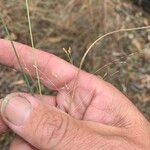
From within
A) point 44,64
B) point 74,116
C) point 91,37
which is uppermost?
point 44,64

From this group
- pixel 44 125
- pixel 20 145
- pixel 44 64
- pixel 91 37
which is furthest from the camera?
pixel 91 37

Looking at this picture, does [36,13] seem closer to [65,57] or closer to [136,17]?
[65,57]

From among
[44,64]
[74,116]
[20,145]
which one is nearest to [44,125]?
[20,145]

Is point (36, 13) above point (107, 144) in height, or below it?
below

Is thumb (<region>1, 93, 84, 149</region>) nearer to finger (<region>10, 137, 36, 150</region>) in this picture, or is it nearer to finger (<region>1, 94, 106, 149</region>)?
finger (<region>1, 94, 106, 149</region>)

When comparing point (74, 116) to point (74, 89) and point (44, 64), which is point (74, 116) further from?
point (44, 64)

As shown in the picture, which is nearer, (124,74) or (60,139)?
(60,139)

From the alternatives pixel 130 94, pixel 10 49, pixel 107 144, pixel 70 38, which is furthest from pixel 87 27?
pixel 107 144
